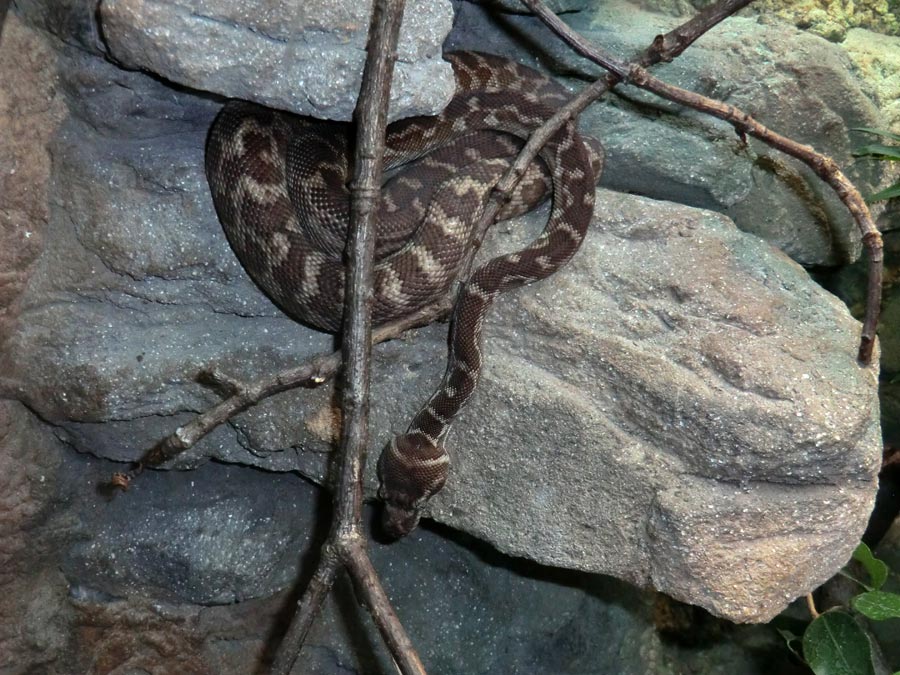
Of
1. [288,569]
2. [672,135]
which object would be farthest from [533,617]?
[672,135]

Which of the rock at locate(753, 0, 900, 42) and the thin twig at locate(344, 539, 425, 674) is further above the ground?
the rock at locate(753, 0, 900, 42)

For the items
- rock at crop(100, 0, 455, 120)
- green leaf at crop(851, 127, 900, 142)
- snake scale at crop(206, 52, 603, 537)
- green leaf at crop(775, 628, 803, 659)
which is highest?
green leaf at crop(851, 127, 900, 142)

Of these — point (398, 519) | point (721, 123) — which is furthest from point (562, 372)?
point (721, 123)

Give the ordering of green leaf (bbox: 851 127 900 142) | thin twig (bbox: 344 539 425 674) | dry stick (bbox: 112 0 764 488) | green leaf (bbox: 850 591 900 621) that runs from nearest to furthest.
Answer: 1. thin twig (bbox: 344 539 425 674)
2. dry stick (bbox: 112 0 764 488)
3. green leaf (bbox: 850 591 900 621)
4. green leaf (bbox: 851 127 900 142)

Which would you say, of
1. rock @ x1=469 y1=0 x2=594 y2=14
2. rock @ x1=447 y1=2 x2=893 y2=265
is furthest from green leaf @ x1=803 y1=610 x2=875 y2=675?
rock @ x1=469 y1=0 x2=594 y2=14

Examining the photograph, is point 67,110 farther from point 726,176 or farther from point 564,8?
point 726,176

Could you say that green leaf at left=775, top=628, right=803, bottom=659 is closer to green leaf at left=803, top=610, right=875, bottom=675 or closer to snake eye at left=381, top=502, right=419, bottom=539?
green leaf at left=803, top=610, right=875, bottom=675
